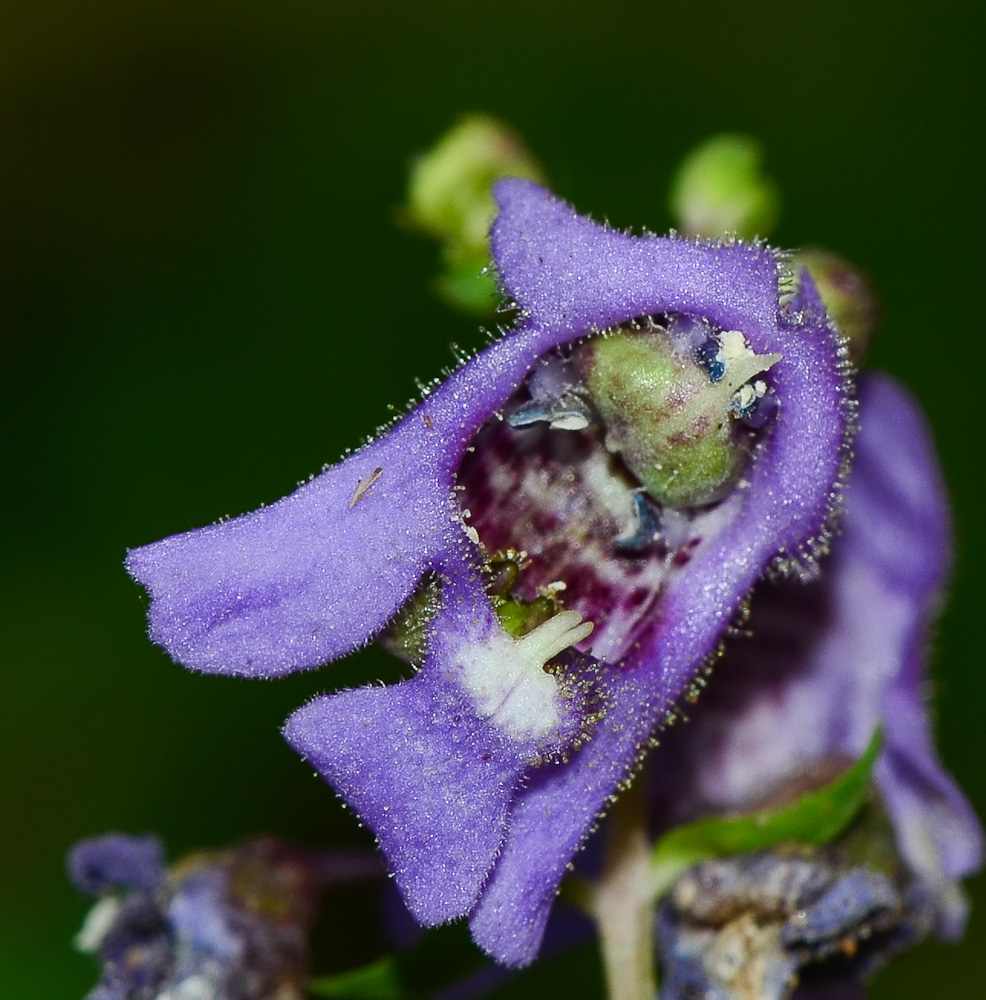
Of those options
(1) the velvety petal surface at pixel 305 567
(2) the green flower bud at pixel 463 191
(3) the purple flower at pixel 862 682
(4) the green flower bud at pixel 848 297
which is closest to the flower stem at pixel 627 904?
(3) the purple flower at pixel 862 682

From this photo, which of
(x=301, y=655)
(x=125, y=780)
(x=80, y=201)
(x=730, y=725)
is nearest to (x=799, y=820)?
(x=730, y=725)

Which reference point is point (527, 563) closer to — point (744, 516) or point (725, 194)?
point (744, 516)

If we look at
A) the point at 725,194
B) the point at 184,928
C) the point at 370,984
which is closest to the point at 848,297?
the point at 725,194

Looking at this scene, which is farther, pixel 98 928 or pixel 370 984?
pixel 98 928

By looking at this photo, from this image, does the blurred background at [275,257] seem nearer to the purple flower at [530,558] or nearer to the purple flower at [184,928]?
the purple flower at [184,928]

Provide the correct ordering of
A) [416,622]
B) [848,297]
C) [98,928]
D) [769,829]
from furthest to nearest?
[98,928] → [848,297] → [769,829] → [416,622]

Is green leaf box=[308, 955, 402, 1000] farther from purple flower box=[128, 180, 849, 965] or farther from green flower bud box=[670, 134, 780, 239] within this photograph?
green flower bud box=[670, 134, 780, 239]
